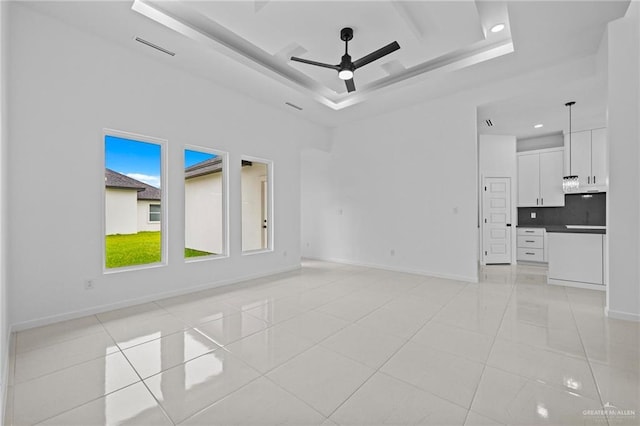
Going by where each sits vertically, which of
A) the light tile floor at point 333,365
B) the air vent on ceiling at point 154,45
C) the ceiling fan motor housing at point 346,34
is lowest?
the light tile floor at point 333,365

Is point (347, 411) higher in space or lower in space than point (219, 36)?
lower

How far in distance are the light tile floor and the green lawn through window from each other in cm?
65

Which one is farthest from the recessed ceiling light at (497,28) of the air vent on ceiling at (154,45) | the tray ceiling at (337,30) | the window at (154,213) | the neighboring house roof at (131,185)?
the window at (154,213)

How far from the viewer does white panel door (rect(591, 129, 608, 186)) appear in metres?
5.70

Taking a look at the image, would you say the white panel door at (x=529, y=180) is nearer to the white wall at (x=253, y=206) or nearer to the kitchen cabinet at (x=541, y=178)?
the kitchen cabinet at (x=541, y=178)

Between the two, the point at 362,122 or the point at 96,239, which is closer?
the point at 96,239

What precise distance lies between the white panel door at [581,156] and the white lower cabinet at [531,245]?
1387mm

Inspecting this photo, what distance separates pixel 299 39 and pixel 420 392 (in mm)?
3980

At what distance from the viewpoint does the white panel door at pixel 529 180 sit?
671 cm

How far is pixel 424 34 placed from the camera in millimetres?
3443

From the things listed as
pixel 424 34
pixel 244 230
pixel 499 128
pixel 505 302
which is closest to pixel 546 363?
pixel 505 302

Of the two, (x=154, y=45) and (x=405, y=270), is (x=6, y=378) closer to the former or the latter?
(x=154, y=45)

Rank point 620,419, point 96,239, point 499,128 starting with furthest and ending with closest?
1. point 499,128
2. point 96,239
3. point 620,419

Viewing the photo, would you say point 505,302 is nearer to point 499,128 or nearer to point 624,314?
point 624,314
